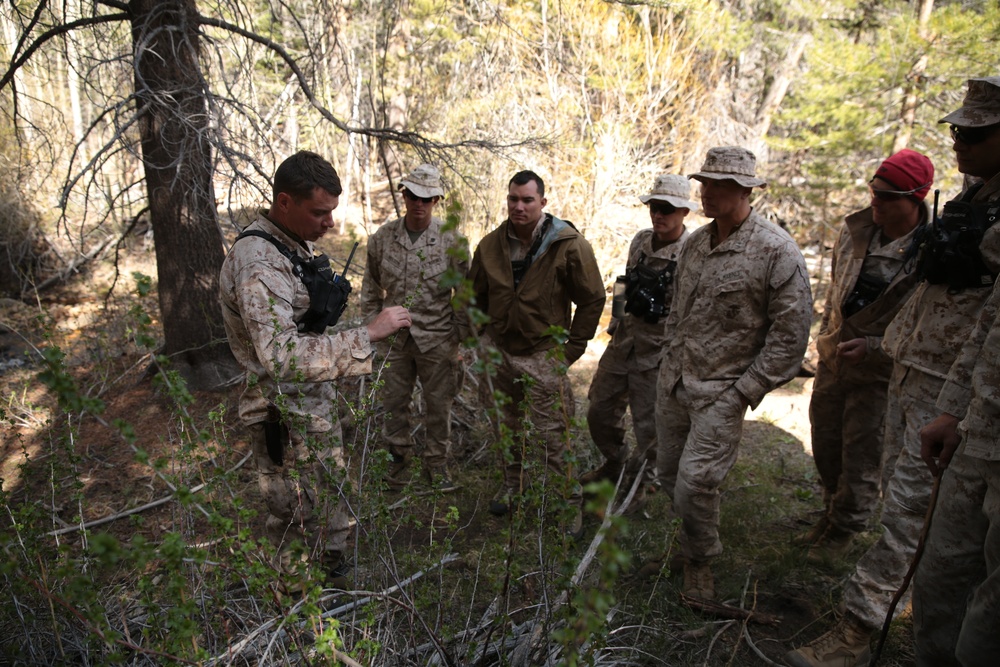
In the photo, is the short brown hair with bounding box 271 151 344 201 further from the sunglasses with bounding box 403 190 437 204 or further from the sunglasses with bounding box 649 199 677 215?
the sunglasses with bounding box 649 199 677 215

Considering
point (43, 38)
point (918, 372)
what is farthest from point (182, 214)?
point (918, 372)

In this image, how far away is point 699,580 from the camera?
3176 millimetres

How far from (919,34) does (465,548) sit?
824 cm

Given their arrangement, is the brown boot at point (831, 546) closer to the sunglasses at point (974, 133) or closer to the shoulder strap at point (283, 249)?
the sunglasses at point (974, 133)

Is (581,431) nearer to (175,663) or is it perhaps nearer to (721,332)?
(721,332)

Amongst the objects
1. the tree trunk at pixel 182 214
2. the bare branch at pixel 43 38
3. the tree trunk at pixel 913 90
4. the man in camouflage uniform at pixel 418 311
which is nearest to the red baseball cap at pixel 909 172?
the man in camouflage uniform at pixel 418 311

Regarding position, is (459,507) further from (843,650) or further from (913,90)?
(913,90)

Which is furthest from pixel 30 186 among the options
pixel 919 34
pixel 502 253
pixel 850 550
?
pixel 919 34

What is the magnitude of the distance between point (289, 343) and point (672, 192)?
2.60m

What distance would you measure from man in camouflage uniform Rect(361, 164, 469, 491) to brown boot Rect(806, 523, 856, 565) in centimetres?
238

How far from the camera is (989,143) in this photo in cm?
233

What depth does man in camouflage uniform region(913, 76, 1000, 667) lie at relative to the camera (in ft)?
6.00

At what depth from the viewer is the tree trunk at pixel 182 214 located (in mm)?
4477

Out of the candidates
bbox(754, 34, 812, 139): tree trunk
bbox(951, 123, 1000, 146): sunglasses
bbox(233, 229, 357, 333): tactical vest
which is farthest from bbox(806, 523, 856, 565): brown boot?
bbox(754, 34, 812, 139): tree trunk
